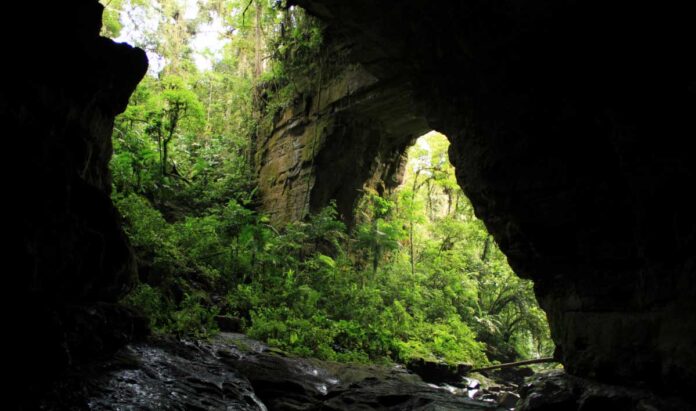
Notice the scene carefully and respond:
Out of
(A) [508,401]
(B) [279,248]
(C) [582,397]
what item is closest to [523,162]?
(C) [582,397]

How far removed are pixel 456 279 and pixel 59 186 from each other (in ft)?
44.1

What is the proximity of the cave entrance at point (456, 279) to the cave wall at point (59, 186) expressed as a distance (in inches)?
367

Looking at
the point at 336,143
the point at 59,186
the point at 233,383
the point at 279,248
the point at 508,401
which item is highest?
the point at 336,143

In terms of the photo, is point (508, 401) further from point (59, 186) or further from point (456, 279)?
point (59, 186)

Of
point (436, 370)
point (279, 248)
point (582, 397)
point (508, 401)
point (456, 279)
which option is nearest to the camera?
point (582, 397)

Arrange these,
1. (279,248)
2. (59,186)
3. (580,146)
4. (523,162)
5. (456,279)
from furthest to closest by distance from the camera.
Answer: (456,279), (279,248), (523,162), (580,146), (59,186)

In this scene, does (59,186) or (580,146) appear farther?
(580,146)

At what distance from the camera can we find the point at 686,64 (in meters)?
4.34

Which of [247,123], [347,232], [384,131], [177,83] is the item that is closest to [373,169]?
[384,131]

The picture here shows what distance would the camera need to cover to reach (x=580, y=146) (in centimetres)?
565

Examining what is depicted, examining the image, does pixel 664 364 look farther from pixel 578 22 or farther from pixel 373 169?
pixel 373 169

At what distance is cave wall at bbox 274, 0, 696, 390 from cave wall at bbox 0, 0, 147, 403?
3.87 meters

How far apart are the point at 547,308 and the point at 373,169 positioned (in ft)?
30.4

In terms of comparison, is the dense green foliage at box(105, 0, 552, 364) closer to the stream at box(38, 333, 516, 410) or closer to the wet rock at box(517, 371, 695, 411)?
the stream at box(38, 333, 516, 410)
